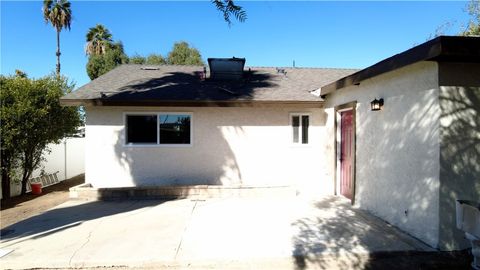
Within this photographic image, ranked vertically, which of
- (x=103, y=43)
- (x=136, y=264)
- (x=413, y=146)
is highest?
(x=103, y=43)

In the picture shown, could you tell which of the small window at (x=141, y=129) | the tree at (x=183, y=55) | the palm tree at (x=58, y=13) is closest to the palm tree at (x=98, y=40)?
the palm tree at (x=58, y=13)

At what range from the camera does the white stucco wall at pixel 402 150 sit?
17.2 ft

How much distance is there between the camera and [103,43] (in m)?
32.1

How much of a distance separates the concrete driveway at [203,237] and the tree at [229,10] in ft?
11.6

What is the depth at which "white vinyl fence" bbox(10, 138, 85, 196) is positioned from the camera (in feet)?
41.3

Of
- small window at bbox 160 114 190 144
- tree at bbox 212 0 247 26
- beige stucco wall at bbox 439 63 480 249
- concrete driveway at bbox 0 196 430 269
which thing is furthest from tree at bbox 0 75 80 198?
beige stucco wall at bbox 439 63 480 249

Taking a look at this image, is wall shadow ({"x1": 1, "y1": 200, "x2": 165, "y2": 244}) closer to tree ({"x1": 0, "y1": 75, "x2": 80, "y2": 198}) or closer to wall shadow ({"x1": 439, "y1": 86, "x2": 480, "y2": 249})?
tree ({"x1": 0, "y1": 75, "x2": 80, "y2": 198})

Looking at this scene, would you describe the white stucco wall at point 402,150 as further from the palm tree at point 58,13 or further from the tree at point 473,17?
the palm tree at point 58,13

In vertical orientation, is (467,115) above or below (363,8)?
below

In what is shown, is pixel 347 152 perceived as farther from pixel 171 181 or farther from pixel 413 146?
pixel 171 181

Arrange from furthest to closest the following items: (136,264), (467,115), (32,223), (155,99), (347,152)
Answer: (155,99) → (347,152) → (32,223) → (467,115) → (136,264)

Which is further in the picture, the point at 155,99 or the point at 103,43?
the point at 103,43

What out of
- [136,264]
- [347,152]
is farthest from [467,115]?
[136,264]

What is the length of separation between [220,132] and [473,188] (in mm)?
6692
